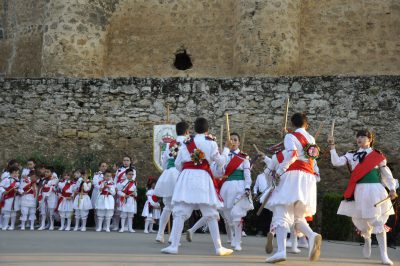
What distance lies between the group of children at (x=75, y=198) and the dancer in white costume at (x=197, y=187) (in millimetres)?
4692

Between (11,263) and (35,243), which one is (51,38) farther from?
(11,263)

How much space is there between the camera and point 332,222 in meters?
13.2

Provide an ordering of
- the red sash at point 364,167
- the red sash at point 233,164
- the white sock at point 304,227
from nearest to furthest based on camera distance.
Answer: the white sock at point 304,227 → the red sash at point 364,167 → the red sash at point 233,164

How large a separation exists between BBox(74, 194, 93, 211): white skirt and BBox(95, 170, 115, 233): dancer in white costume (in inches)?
10.4

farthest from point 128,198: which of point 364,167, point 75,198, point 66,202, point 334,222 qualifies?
point 364,167

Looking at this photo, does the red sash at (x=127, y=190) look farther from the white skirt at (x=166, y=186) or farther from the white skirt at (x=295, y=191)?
the white skirt at (x=295, y=191)

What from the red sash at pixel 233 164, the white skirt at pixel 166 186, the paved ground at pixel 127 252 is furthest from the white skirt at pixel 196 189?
the white skirt at pixel 166 186

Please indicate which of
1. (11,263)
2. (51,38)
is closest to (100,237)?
(11,263)

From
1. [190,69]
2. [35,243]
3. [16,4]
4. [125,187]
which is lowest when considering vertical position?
[35,243]

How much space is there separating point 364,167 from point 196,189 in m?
2.24

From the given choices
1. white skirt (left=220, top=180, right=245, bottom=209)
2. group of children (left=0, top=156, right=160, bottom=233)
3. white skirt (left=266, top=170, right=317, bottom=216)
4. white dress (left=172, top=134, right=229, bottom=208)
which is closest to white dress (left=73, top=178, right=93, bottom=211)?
group of children (left=0, top=156, right=160, bottom=233)

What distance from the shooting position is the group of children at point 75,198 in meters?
13.7

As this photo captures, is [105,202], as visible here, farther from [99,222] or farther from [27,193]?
[27,193]

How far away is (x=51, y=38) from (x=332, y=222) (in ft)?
37.3
